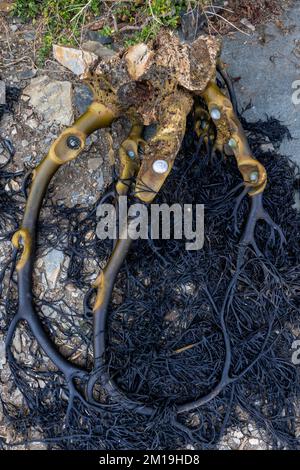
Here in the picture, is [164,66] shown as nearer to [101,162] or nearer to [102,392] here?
[101,162]

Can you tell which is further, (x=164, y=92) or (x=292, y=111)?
(x=292, y=111)

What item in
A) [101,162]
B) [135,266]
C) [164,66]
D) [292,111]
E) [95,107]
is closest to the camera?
[164,66]

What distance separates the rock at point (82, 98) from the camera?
266 centimetres

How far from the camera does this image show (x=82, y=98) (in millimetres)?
2666

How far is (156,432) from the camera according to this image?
2350 millimetres

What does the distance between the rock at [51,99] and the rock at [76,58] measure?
1.33 feet

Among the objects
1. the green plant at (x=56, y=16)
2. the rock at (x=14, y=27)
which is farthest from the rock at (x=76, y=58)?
the rock at (x=14, y=27)

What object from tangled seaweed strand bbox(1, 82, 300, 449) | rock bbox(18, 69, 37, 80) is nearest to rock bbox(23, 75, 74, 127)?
rock bbox(18, 69, 37, 80)

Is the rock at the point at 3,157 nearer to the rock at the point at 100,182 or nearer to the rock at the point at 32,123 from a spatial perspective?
the rock at the point at 32,123

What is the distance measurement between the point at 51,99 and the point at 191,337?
4.40ft

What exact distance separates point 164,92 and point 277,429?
5.13 ft

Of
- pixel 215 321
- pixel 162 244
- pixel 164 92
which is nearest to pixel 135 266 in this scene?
pixel 162 244

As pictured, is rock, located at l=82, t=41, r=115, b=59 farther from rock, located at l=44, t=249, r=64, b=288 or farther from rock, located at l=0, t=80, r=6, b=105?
rock, located at l=44, t=249, r=64, b=288

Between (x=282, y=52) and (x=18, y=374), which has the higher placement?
(x=282, y=52)
